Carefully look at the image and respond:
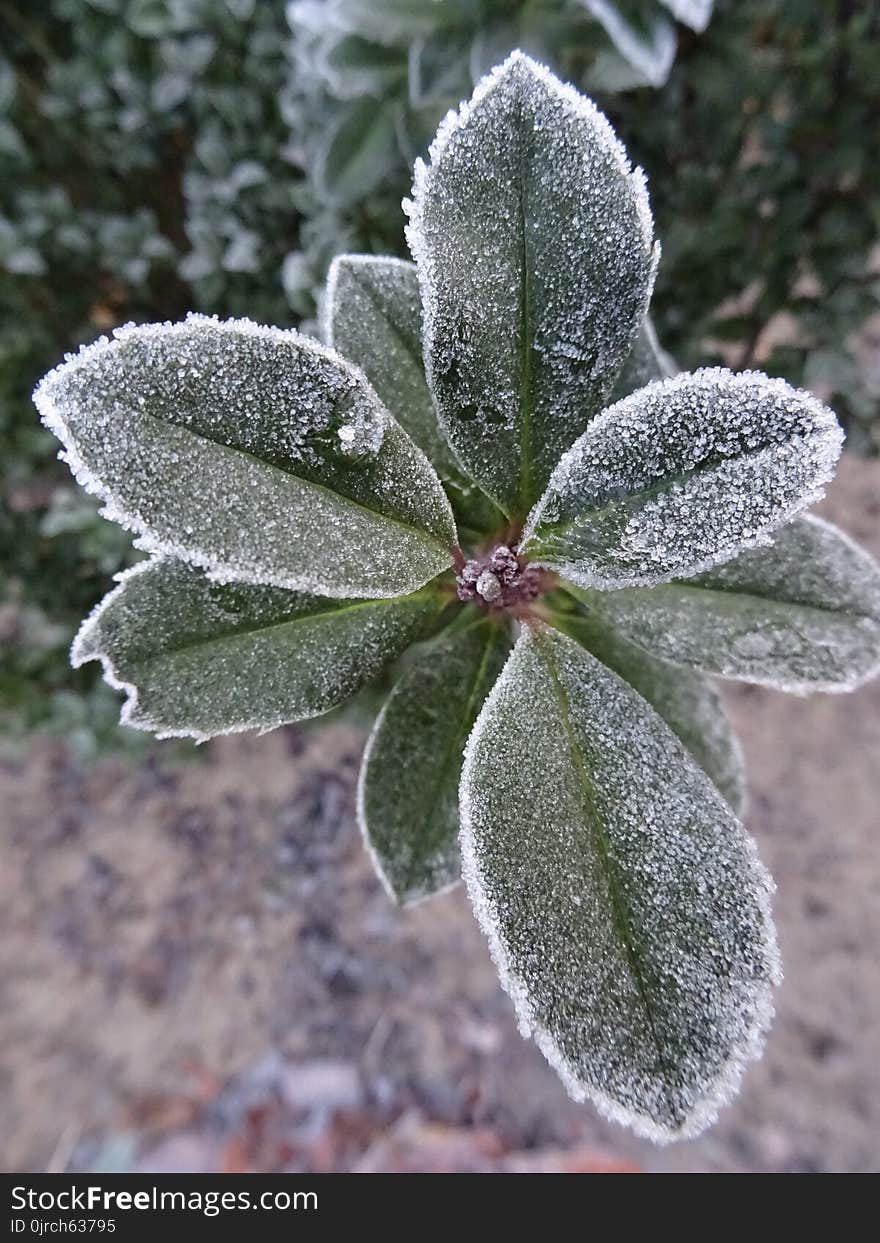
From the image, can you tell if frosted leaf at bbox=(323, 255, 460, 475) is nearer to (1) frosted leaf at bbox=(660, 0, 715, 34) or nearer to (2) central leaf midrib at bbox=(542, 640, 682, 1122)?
(2) central leaf midrib at bbox=(542, 640, 682, 1122)

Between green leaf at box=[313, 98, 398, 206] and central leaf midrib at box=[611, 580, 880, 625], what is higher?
green leaf at box=[313, 98, 398, 206]

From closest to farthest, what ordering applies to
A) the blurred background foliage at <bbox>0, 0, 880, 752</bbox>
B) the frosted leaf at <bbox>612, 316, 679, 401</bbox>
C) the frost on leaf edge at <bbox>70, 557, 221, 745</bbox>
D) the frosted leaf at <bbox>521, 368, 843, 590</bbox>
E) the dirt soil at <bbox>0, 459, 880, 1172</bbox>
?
the frosted leaf at <bbox>521, 368, 843, 590</bbox>, the frost on leaf edge at <bbox>70, 557, 221, 745</bbox>, the frosted leaf at <bbox>612, 316, 679, 401</bbox>, the blurred background foliage at <bbox>0, 0, 880, 752</bbox>, the dirt soil at <bbox>0, 459, 880, 1172</bbox>

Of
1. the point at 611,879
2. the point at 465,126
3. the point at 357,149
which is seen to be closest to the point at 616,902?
the point at 611,879

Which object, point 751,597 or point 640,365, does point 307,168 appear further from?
point 751,597

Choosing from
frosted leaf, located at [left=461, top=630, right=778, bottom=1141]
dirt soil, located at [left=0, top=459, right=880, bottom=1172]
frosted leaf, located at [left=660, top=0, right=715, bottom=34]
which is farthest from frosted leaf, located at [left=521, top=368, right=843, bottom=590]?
dirt soil, located at [left=0, top=459, right=880, bottom=1172]

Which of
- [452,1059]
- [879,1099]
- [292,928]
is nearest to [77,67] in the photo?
[292,928]

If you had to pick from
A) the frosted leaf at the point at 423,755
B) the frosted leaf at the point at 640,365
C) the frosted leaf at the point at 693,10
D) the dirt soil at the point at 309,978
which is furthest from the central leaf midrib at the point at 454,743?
the dirt soil at the point at 309,978

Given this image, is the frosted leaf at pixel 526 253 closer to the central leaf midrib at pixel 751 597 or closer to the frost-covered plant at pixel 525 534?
the frost-covered plant at pixel 525 534

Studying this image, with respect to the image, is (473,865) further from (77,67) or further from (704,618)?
(77,67)

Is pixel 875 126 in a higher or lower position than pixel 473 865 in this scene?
higher
